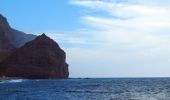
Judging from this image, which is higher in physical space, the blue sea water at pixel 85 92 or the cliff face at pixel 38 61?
the cliff face at pixel 38 61

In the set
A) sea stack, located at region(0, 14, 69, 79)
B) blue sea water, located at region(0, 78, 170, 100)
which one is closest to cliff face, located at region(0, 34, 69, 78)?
sea stack, located at region(0, 14, 69, 79)

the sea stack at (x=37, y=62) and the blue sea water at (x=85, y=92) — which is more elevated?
the sea stack at (x=37, y=62)

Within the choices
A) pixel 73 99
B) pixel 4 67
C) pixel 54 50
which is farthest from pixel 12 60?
pixel 73 99

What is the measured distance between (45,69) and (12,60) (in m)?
15.8

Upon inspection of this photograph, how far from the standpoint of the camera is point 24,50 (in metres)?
196

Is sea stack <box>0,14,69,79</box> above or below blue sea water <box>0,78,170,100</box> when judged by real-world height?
above

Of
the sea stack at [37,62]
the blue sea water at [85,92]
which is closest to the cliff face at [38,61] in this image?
the sea stack at [37,62]

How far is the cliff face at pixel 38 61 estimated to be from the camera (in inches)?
7367

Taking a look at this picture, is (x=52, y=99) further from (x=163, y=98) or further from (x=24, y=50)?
(x=24, y=50)

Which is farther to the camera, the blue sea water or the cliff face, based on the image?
the cliff face

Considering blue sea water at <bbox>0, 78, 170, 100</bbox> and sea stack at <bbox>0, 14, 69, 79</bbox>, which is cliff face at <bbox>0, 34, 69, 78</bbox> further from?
blue sea water at <bbox>0, 78, 170, 100</bbox>

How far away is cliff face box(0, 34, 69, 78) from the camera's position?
187 meters

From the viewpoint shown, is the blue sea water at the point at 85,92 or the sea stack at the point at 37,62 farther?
the sea stack at the point at 37,62

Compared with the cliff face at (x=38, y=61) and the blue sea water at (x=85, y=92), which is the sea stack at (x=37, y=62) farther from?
the blue sea water at (x=85, y=92)
